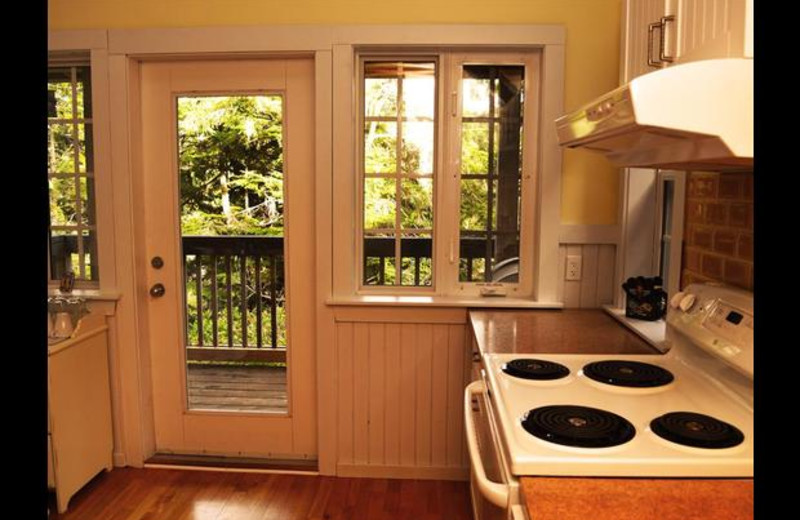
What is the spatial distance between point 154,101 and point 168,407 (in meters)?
1.48

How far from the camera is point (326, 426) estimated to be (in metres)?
2.72

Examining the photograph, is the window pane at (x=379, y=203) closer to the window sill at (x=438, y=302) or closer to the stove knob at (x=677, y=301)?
the window sill at (x=438, y=302)

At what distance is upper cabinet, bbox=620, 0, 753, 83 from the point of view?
1157 millimetres

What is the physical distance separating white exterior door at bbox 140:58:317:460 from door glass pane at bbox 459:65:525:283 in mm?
713

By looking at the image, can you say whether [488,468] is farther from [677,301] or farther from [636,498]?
[677,301]

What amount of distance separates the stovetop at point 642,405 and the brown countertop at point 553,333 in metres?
0.13

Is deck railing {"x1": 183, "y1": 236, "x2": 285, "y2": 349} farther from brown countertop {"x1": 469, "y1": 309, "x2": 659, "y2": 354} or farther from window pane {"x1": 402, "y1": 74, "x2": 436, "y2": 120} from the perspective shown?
brown countertop {"x1": 469, "y1": 309, "x2": 659, "y2": 354}

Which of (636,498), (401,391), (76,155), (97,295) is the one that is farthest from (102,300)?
(636,498)

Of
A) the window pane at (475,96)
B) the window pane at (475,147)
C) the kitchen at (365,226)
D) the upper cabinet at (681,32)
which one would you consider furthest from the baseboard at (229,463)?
the upper cabinet at (681,32)

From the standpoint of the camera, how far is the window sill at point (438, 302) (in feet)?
8.41

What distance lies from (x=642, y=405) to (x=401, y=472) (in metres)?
1.55

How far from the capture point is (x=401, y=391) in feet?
8.81

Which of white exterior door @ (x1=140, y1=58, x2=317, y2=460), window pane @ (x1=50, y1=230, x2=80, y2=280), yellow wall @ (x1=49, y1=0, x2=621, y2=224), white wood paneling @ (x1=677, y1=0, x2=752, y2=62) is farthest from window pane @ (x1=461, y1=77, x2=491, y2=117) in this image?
window pane @ (x1=50, y1=230, x2=80, y2=280)
